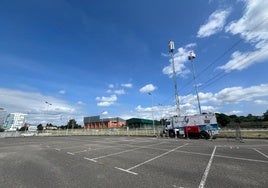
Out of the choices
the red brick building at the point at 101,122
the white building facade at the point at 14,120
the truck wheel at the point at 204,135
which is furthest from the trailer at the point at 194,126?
the white building facade at the point at 14,120

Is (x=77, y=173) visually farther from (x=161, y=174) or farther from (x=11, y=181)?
(x=161, y=174)

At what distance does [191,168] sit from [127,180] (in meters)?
3.05

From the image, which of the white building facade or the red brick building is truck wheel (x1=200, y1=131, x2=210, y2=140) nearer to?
the red brick building

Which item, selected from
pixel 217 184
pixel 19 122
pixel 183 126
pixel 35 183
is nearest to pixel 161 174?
pixel 217 184

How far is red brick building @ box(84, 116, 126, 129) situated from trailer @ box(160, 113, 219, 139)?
330 feet

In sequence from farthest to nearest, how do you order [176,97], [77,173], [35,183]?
[176,97] → [77,173] → [35,183]

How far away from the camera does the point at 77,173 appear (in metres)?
7.42

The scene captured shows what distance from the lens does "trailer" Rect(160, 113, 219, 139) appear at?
29042mm

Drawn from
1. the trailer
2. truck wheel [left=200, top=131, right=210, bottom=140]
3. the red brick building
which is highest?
the red brick building

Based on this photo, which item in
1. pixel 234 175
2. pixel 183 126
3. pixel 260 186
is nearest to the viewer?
pixel 260 186

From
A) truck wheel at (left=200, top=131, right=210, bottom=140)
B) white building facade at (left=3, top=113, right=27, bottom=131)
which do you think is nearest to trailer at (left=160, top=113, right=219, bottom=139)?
truck wheel at (left=200, top=131, right=210, bottom=140)

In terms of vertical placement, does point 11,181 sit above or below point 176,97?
below

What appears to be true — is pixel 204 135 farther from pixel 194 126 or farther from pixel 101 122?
pixel 101 122

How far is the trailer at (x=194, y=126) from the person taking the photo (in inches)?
1143
